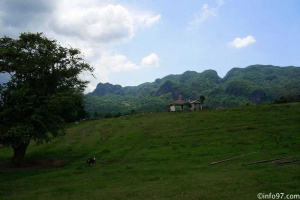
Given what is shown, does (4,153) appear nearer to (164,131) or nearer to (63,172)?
(63,172)

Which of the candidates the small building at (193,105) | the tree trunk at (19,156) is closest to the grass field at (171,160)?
the tree trunk at (19,156)

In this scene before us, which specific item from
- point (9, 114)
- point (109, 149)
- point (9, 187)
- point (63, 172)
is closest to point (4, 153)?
point (9, 114)

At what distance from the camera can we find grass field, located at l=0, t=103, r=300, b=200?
19016 mm

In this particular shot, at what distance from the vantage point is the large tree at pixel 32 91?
118 feet

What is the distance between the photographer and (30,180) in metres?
28.5

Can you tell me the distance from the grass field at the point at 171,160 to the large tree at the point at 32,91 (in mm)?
4710

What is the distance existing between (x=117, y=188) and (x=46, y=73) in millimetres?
25475

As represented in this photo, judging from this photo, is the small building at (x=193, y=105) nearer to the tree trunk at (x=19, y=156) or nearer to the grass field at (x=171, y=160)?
the grass field at (x=171, y=160)

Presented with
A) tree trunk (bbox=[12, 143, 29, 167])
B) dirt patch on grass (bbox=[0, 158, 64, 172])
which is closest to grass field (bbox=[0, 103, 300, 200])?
dirt patch on grass (bbox=[0, 158, 64, 172])

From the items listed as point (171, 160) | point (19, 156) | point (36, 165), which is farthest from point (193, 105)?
point (19, 156)

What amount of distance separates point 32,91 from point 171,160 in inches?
835

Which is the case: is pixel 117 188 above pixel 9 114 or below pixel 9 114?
below

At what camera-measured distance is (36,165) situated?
1527 inches

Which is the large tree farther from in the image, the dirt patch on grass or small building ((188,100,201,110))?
small building ((188,100,201,110))
